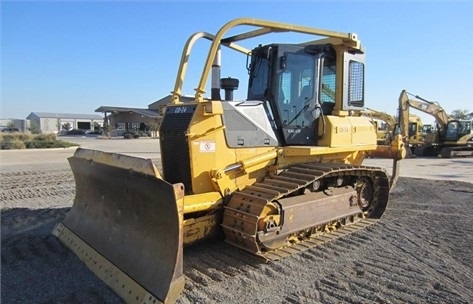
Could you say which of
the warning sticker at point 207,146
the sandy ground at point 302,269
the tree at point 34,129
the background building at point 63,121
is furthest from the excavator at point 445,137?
the background building at point 63,121

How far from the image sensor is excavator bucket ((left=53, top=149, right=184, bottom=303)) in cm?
338

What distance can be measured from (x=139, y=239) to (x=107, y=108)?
47829 mm

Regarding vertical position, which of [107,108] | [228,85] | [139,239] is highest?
[107,108]

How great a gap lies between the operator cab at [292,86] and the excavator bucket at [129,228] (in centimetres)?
236

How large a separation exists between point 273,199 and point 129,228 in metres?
1.77

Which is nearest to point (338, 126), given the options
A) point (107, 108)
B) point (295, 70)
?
point (295, 70)

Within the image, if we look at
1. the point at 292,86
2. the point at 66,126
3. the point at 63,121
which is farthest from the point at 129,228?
the point at 63,121

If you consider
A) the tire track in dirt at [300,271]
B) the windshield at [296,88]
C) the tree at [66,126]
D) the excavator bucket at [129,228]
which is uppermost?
the tree at [66,126]

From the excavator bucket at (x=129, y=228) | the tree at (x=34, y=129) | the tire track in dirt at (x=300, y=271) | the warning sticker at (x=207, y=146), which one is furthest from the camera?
the tree at (x=34, y=129)

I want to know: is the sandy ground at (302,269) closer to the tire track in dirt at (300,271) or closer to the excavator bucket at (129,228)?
the tire track in dirt at (300,271)

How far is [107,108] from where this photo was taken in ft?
158

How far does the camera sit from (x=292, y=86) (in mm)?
5391

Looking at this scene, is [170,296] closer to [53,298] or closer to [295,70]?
[53,298]

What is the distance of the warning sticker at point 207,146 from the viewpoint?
4.49 meters
